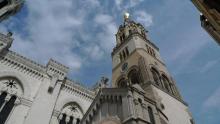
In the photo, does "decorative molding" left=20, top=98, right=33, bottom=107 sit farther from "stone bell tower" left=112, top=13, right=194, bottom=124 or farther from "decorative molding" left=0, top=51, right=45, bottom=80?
"stone bell tower" left=112, top=13, right=194, bottom=124

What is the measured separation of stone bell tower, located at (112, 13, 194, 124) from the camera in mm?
25469

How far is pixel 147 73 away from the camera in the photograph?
27.8m

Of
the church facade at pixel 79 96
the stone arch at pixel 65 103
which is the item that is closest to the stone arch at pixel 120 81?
the church facade at pixel 79 96

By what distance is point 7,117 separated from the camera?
19844mm

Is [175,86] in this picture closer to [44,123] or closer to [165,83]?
[165,83]

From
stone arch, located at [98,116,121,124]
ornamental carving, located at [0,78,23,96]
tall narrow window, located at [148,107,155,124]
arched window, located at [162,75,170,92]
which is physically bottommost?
stone arch, located at [98,116,121,124]

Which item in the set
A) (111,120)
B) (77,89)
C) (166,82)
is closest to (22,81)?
(77,89)

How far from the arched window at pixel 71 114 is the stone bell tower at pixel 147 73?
280 inches

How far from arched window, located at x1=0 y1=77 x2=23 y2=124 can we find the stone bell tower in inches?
457

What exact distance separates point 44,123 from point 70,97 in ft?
17.6

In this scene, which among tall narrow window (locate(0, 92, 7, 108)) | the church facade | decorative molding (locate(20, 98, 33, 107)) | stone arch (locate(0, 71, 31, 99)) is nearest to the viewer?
the church facade

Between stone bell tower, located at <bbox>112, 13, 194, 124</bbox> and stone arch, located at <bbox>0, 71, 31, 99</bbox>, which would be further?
stone bell tower, located at <bbox>112, 13, 194, 124</bbox>

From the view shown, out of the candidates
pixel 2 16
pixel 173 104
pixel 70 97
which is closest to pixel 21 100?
pixel 70 97

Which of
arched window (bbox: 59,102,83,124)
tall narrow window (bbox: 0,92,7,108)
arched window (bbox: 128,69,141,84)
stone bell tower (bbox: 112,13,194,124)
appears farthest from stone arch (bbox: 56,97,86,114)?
arched window (bbox: 128,69,141,84)
